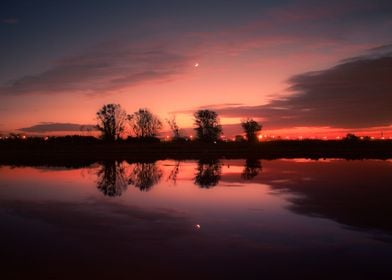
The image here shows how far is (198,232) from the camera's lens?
13.4m

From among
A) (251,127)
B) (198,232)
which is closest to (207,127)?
(251,127)

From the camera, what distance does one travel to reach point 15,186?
86.7 ft

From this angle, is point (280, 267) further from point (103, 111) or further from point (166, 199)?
point (103, 111)

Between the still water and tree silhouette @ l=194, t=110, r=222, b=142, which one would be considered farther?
tree silhouette @ l=194, t=110, r=222, b=142

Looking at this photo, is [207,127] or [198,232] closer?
[198,232]

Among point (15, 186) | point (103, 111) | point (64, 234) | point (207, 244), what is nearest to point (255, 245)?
point (207, 244)

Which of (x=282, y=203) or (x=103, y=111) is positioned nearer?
(x=282, y=203)

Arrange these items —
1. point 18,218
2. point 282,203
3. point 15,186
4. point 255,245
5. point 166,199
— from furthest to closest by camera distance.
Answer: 1. point 15,186
2. point 166,199
3. point 282,203
4. point 18,218
5. point 255,245

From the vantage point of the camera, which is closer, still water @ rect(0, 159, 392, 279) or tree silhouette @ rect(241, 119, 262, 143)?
still water @ rect(0, 159, 392, 279)

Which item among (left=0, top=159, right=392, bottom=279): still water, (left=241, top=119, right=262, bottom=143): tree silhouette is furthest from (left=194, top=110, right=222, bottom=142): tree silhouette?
(left=0, top=159, right=392, bottom=279): still water

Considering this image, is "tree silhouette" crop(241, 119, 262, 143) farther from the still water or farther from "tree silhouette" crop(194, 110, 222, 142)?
A: the still water

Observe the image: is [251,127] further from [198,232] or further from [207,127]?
[198,232]

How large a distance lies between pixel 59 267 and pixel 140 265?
2.09 metres

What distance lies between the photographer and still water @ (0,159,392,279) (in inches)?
386
